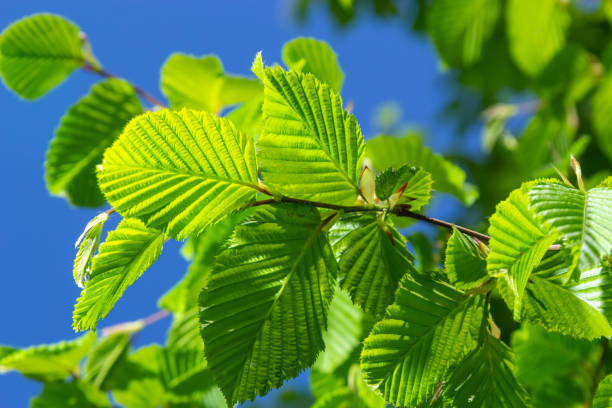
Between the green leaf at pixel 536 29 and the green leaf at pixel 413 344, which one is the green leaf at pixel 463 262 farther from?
the green leaf at pixel 536 29

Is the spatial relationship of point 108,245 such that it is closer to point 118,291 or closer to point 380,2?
point 118,291

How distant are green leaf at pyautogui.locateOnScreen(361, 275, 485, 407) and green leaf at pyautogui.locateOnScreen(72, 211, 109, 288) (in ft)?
0.65

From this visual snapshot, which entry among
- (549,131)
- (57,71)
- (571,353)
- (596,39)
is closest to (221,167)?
(571,353)

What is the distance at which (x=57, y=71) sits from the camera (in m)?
0.97

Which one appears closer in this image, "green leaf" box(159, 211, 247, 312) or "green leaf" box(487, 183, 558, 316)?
"green leaf" box(487, 183, 558, 316)

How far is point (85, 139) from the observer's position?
909mm

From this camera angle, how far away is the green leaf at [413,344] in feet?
1.21

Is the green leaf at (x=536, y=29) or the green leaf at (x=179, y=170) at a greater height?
the green leaf at (x=536, y=29)

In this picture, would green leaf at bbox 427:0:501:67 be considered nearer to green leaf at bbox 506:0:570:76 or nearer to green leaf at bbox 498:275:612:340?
green leaf at bbox 506:0:570:76

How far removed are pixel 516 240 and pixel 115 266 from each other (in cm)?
26

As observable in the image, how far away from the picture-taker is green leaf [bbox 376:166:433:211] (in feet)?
1.29

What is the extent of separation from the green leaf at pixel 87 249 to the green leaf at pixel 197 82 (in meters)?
0.50

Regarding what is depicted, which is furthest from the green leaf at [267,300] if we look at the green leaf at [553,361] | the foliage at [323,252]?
the green leaf at [553,361]

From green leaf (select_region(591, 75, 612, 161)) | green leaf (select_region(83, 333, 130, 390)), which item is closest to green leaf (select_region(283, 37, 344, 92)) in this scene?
green leaf (select_region(83, 333, 130, 390))
